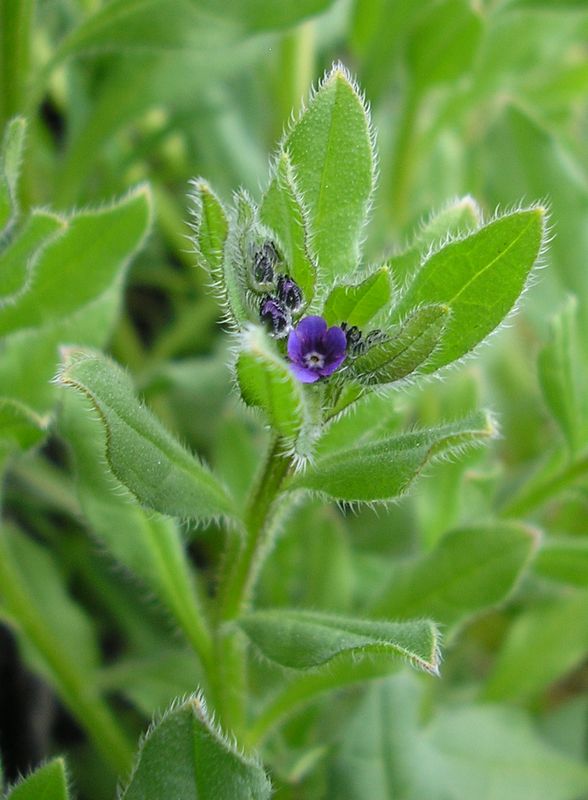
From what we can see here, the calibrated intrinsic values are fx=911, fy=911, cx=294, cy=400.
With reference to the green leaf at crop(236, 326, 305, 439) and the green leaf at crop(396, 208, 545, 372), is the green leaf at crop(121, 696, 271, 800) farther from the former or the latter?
the green leaf at crop(396, 208, 545, 372)

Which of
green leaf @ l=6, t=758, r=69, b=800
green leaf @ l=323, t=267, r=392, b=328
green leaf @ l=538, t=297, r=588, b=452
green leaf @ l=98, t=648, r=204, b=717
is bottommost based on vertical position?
green leaf @ l=98, t=648, r=204, b=717

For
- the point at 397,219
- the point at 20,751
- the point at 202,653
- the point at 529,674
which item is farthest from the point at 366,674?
the point at 397,219

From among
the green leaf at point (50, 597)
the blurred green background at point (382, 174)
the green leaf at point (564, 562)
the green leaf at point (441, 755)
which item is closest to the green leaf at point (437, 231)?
the blurred green background at point (382, 174)

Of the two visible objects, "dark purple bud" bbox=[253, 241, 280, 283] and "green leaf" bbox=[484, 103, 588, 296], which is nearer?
"dark purple bud" bbox=[253, 241, 280, 283]

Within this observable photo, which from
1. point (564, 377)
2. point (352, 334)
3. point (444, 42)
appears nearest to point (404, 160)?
point (444, 42)

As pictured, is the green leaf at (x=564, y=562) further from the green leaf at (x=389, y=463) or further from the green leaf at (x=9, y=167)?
the green leaf at (x=9, y=167)

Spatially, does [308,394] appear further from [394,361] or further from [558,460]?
[558,460]

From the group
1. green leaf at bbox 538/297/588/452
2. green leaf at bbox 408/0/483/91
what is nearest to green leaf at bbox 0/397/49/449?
green leaf at bbox 538/297/588/452
